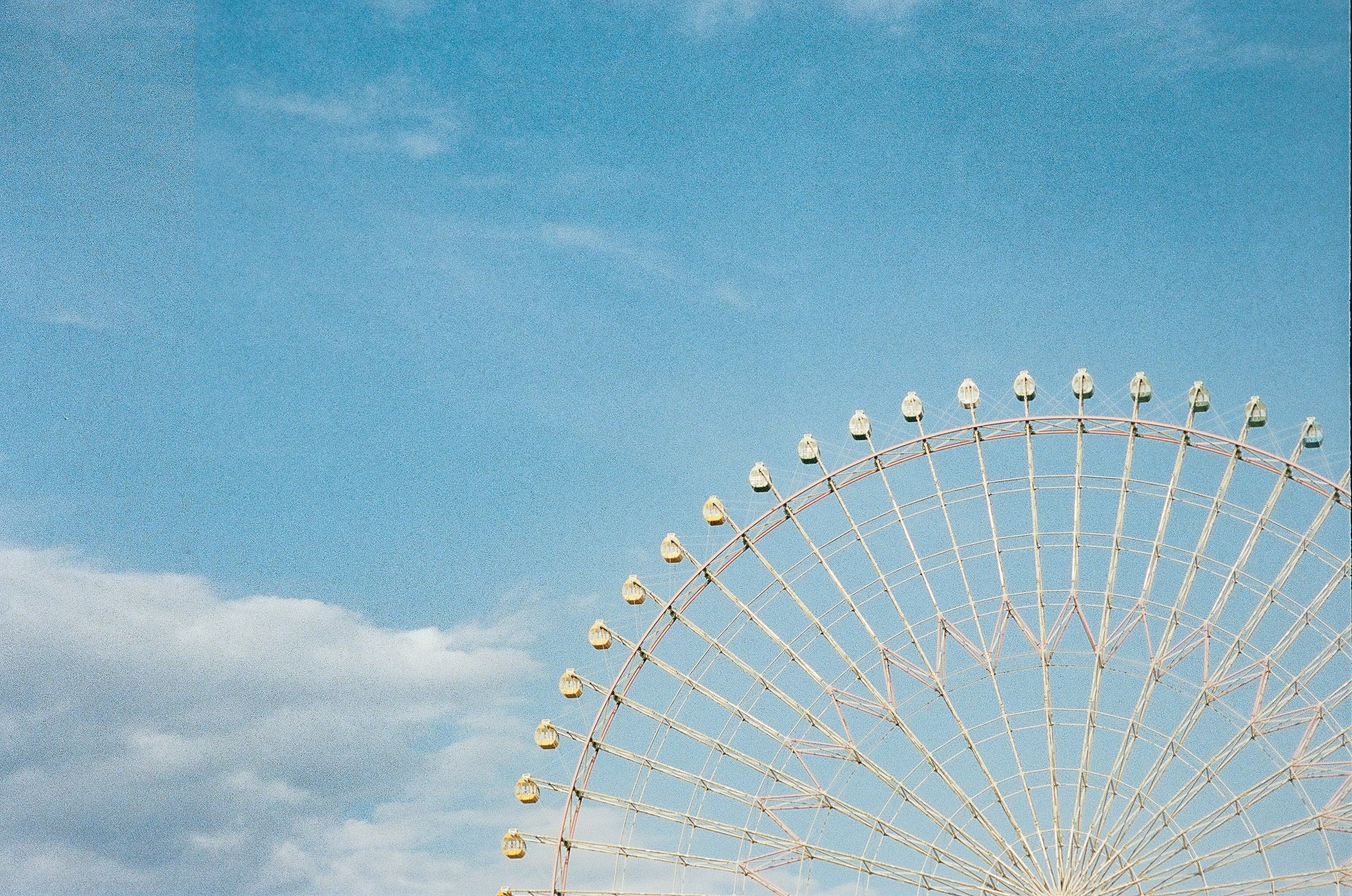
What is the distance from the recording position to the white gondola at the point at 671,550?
179 feet

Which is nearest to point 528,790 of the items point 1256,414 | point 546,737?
point 546,737

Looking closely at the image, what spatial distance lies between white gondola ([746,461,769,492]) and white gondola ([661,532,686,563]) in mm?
2803

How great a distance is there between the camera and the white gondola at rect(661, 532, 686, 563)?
54.5 meters

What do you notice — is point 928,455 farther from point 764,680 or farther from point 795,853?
point 795,853

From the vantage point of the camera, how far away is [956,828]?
170 ft

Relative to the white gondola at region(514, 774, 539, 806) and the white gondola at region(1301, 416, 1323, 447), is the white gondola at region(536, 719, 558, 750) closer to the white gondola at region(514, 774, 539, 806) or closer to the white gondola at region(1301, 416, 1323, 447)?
the white gondola at region(514, 774, 539, 806)

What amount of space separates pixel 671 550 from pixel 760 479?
334 centimetres

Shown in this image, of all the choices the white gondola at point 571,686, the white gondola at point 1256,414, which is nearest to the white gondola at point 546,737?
the white gondola at point 571,686

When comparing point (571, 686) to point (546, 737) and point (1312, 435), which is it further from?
point (1312, 435)

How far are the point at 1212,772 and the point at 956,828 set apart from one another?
7.11m

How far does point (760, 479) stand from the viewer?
5472 cm

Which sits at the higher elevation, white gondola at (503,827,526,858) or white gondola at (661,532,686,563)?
white gondola at (661,532,686,563)

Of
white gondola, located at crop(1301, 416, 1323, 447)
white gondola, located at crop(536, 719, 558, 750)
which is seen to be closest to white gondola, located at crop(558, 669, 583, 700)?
white gondola, located at crop(536, 719, 558, 750)

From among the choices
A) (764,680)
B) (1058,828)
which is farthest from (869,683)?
(1058,828)
